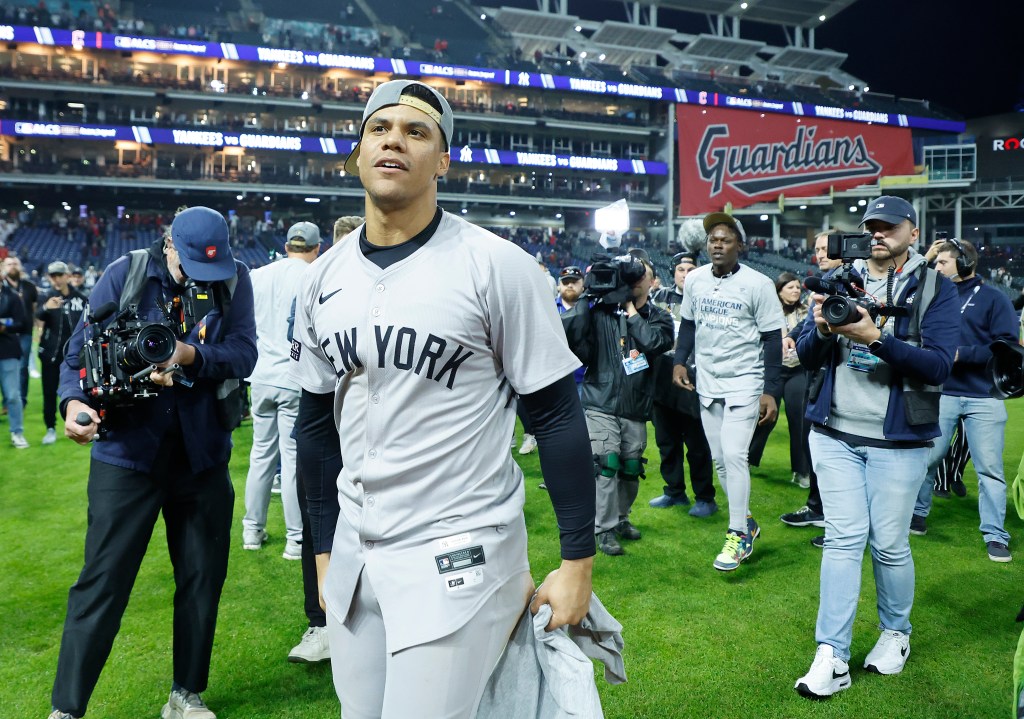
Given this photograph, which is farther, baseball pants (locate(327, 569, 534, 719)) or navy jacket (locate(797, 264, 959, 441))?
navy jacket (locate(797, 264, 959, 441))

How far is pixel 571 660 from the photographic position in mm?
1674

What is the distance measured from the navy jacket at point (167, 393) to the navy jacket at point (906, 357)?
250 cm

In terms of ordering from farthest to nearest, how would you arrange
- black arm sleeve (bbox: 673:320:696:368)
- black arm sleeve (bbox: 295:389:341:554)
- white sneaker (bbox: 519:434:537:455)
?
white sneaker (bbox: 519:434:537:455) < black arm sleeve (bbox: 673:320:696:368) < black arm sleeve (bbox: 295:389:341:554)

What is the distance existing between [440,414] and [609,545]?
3.75 metres

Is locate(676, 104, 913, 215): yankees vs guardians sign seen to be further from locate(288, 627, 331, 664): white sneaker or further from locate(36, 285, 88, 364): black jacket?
locate(288, 627, 331, 664): white sneaker

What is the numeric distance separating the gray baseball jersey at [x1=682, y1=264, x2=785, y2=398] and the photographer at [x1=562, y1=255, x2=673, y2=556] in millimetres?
414

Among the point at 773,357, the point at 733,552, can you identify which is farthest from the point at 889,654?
the point at 773,357

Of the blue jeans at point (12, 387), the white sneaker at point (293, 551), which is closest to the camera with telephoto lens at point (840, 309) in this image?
the white sneaker at point (293, 551)

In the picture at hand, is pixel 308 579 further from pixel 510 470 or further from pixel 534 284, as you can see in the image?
pixel 534 284

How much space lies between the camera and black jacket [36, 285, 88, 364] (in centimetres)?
867

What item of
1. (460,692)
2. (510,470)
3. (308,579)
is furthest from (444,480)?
(308,579)

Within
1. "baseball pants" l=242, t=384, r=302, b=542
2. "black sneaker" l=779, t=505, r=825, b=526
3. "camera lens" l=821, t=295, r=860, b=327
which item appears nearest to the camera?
"camera lens" l=821, t=295, r=860, b=327

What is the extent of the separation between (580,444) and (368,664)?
0.74m

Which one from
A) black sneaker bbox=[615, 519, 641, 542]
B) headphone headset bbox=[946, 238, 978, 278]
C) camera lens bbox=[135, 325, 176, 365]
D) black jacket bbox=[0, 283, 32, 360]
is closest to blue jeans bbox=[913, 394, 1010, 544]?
headphone headset bbox=[946, 238, 978, 278]
